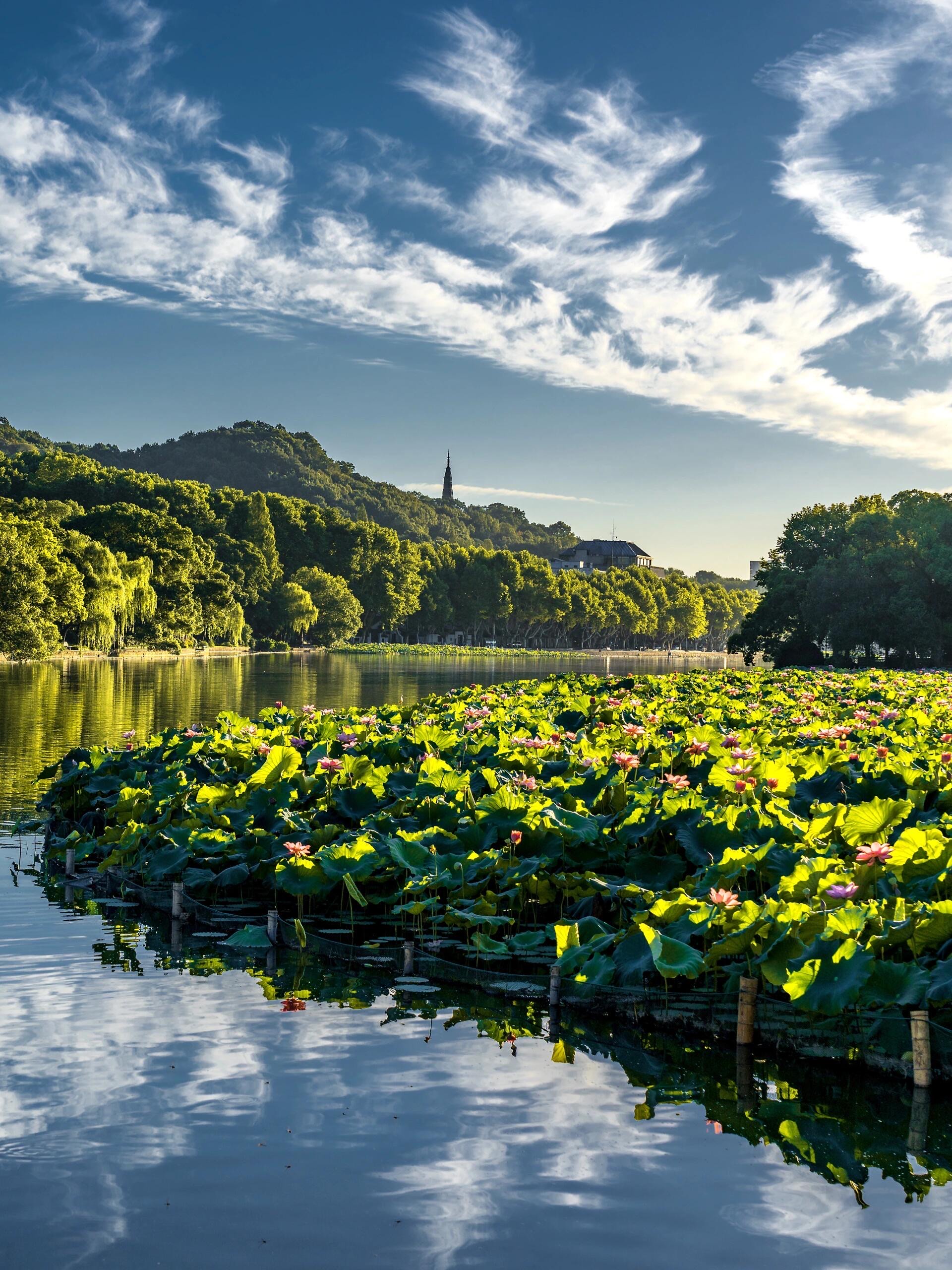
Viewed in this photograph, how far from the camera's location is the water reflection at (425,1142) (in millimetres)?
4648

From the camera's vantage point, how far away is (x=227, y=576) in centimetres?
8369

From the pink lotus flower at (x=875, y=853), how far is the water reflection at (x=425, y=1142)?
1284mm

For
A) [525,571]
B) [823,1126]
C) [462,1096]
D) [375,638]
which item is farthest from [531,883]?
[525,571]

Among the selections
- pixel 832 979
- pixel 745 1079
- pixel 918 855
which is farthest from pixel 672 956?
pixel 918 855

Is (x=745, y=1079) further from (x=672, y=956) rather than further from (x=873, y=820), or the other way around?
(x=873, y=820)

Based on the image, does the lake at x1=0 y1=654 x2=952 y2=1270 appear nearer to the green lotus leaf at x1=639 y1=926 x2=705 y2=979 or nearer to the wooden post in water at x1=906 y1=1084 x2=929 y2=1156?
the wooden post in water at x1=906 y1=1084 x2=929 y2=1156

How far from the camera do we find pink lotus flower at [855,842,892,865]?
6.75m

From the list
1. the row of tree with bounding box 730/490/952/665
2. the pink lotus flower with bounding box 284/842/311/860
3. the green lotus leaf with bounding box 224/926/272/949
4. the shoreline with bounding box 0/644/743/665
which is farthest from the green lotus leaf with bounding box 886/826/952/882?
the shoreline with bounding box 0/644/743/665

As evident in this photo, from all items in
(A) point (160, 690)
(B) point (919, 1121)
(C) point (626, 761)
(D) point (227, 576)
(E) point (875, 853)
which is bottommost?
(B) point (919, 1121)

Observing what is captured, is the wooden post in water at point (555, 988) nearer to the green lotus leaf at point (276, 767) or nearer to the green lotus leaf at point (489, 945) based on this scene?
the green lotus leaf at point (489, 945)

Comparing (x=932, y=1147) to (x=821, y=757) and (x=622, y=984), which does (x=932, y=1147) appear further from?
(x=821, y=757)

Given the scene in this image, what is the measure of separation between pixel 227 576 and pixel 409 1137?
264 feet

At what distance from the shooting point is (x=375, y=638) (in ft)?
408

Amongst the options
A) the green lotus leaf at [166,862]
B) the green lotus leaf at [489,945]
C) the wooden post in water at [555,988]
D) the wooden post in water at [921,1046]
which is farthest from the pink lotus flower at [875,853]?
the green lotus leaf at [166,862]
